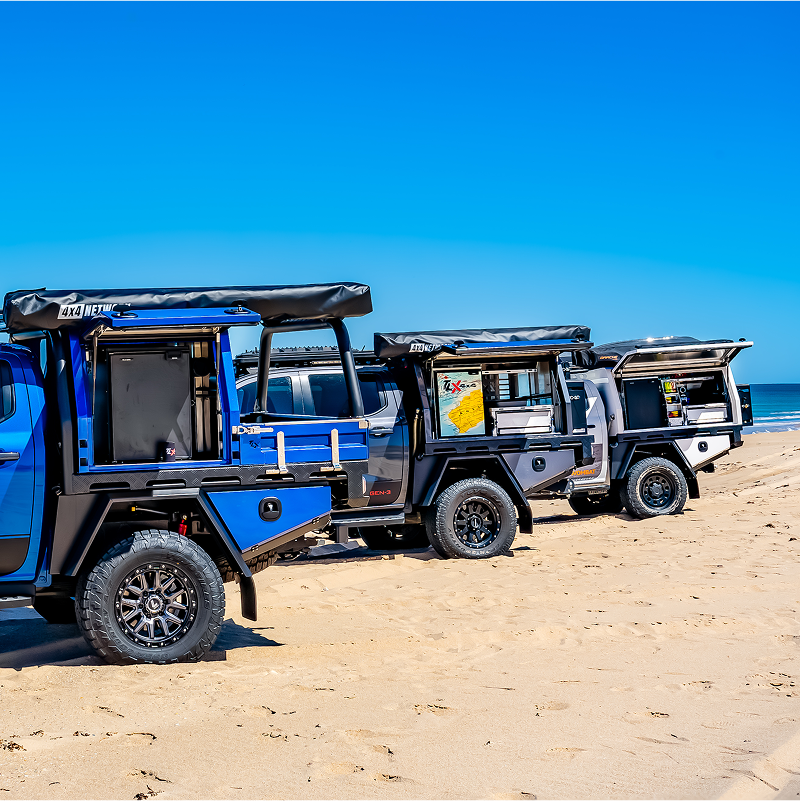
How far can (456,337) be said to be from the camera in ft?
32.3

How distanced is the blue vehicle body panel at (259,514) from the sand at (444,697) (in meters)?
0.82

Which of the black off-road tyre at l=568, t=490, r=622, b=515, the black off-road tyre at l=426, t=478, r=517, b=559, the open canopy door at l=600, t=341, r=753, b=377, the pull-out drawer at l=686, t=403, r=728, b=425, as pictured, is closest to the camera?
the black off-road tyre at l=426, t=478, r=517, b=559

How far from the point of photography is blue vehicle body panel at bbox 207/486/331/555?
5812 mm

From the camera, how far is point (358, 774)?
12.3 ft

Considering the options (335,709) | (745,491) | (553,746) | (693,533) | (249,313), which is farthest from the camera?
(745,491)

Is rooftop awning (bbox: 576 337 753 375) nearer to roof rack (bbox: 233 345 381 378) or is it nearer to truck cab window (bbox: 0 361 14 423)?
roof rack (bbox: 233 345 381 378)

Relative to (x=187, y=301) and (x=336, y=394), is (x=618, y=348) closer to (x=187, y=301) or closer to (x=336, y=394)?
(x=336, y=394)

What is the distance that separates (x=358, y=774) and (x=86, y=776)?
1.16 m

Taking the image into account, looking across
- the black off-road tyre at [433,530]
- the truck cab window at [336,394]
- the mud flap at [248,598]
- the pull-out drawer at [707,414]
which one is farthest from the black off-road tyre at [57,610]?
the pull-out drawer at [707,414]

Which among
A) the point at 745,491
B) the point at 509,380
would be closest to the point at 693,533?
the point at 509,380

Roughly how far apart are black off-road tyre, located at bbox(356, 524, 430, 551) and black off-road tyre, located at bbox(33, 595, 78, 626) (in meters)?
4.52

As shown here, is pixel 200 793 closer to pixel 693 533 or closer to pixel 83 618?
pixel 83 618

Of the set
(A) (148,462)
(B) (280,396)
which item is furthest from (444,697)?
(B) (280,396)

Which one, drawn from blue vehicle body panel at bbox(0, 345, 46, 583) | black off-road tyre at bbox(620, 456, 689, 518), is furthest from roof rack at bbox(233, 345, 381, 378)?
black off-road tyre at bbox(620, 456, 689, 518)
